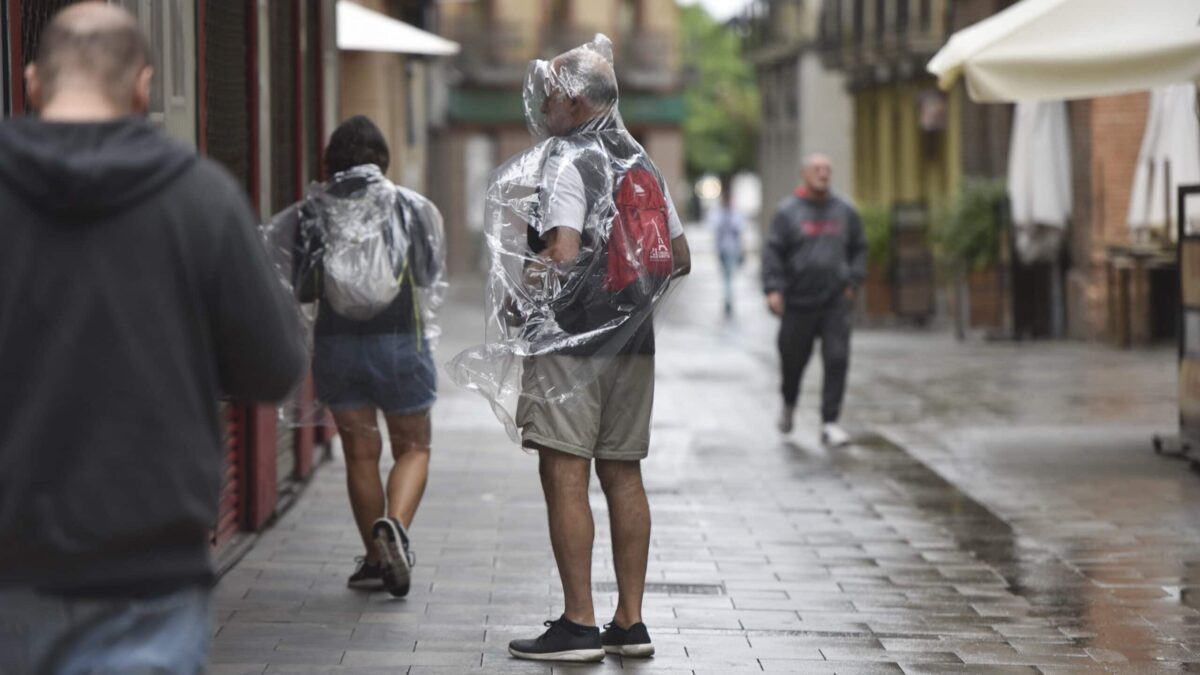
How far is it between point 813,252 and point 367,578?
5636 millimetres

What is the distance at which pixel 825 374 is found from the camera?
12297mm

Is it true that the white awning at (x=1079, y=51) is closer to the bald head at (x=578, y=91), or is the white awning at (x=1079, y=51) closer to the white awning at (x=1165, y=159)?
the white awning at (x=1165, y=159)

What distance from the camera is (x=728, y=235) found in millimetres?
30219

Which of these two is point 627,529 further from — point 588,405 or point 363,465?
point 363,465

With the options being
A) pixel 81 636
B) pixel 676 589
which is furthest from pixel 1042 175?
pixel 81 636

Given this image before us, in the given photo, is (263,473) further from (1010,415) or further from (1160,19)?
(1010,415)

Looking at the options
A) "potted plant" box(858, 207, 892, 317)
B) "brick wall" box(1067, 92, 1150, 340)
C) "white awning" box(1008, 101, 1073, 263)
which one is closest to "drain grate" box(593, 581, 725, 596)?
"brick wall" box(1067, 92, 1150, 340)

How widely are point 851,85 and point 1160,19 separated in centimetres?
2636

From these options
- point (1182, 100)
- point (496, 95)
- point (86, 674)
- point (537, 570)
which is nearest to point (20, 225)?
point (86, 674)

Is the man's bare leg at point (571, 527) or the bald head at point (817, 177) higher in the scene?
the bald head at point (817, 177)

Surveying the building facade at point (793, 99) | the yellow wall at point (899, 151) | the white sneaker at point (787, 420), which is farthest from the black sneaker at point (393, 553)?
the building facade at point (793, 99)

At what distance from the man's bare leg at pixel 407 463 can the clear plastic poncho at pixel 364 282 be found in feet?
0.32

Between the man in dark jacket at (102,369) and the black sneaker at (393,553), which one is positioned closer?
the man in dark jacket at (102,369)

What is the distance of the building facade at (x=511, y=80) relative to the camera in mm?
50406
